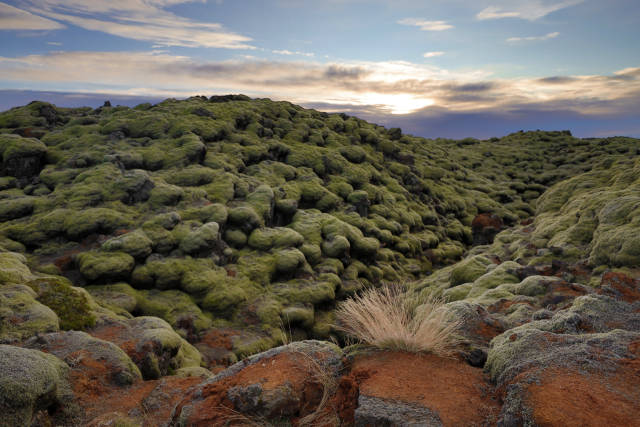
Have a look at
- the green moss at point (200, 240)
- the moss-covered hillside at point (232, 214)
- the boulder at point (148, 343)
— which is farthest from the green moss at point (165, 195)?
the boulder at point (148, 343)

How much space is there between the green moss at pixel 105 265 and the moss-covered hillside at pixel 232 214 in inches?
3.0

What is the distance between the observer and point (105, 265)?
20.1 meters

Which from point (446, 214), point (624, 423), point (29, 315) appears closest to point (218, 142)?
point (29, 315)

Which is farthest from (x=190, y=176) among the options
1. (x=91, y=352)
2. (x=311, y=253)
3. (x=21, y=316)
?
(x=91, y=352)

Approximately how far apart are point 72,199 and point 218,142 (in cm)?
1642

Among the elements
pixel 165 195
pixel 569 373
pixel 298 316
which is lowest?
pixel 298 316

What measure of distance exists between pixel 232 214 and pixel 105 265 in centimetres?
979

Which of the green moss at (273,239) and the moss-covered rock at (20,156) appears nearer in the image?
the green moss at (273,239)

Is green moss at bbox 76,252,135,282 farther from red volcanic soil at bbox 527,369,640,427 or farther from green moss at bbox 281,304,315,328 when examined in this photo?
red volcanic soil at bbox 527,369,640,427

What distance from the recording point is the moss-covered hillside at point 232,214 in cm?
2098

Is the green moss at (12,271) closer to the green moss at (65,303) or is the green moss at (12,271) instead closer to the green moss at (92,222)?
the green moss at (65,303)

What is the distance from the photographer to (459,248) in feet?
137

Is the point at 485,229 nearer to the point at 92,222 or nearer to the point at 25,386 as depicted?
the point at 92,222

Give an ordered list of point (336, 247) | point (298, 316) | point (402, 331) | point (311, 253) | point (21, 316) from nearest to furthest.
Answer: point (402, 331) → point (21, 316) → point (298, 316) → point (311, 253) → point (336, 247)
